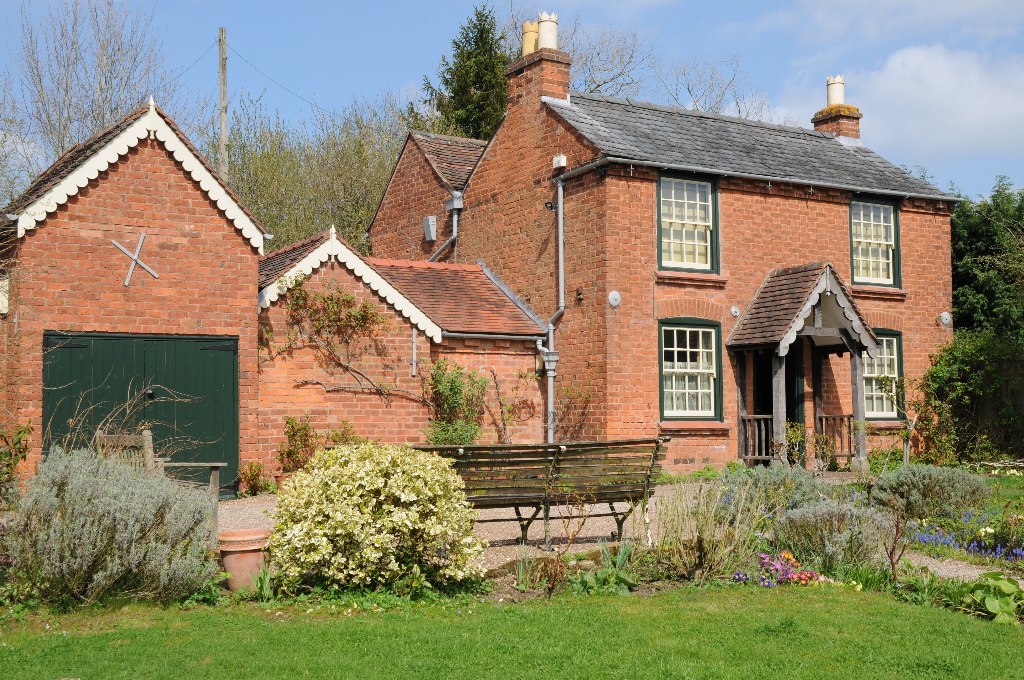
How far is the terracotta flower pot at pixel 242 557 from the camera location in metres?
9.01

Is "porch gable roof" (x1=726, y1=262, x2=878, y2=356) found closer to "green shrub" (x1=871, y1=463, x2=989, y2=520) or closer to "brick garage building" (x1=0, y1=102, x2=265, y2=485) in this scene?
"green shrub" (x1=871, y1=463, x2=989, y2=520)

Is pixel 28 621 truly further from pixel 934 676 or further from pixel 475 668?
pixel 934 676

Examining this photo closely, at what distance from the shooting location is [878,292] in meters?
22.8

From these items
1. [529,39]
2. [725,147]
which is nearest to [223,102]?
[529,39]

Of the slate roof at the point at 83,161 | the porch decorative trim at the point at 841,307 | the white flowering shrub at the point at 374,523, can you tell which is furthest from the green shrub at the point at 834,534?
the slate roof at the point at 83,161

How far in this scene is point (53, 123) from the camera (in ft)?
91.4

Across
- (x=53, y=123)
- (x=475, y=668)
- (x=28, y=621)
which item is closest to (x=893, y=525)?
(x=475, y=668)

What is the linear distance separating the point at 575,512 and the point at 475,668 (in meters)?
6.09

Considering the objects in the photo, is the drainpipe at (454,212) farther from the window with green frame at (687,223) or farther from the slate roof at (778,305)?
the slate roof at (778,305)

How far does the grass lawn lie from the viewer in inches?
278

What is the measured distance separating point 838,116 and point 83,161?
17360 mm

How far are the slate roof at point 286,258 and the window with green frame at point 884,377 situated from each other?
11.5 meters

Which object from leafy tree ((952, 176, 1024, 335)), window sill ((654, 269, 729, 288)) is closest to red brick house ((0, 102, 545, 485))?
window sill ((654, 269, 729, 288))

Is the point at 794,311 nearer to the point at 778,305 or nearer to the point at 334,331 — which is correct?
the point at 778,305
